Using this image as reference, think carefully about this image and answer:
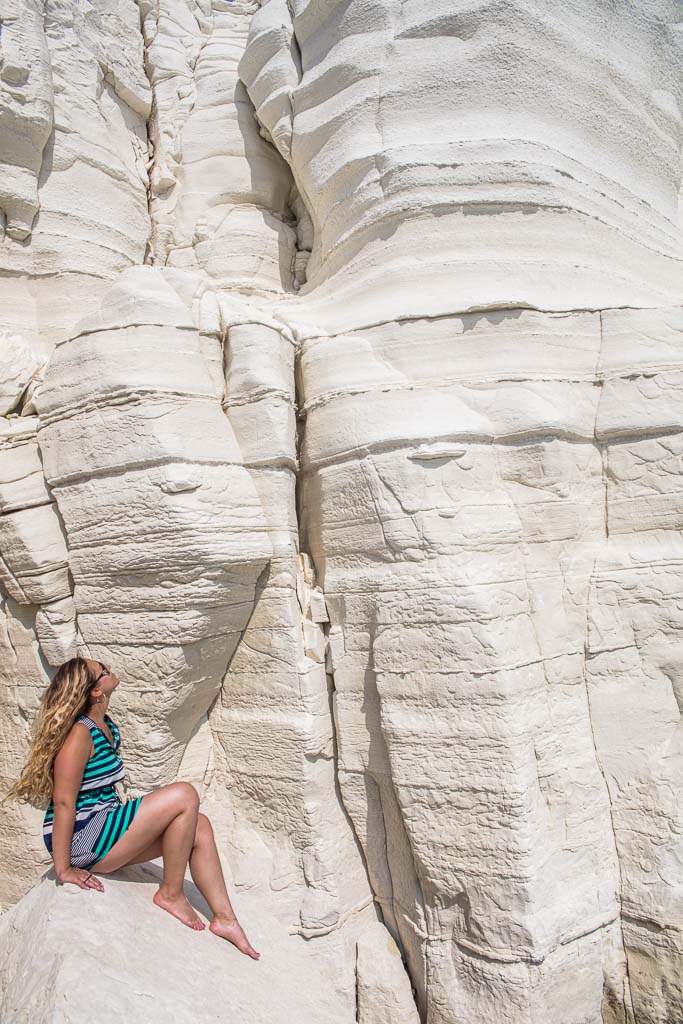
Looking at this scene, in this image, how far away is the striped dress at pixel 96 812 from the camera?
2.81 metres

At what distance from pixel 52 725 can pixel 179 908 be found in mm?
990

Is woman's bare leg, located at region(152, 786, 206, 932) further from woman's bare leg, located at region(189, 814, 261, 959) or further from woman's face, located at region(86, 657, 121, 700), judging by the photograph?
woman's face, located at region(86, 657, 121, 700)

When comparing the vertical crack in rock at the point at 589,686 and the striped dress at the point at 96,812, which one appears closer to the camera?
the striped dress at the point at 96,812

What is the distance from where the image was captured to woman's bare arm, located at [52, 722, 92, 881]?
8.83ft

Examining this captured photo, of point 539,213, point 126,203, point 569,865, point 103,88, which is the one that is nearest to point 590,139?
point 539,213

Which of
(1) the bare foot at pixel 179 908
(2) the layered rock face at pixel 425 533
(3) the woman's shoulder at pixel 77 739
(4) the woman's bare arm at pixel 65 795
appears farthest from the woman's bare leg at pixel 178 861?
(2) the layered rock face at pixel 425 533

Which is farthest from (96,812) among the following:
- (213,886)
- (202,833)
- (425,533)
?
(425,533)

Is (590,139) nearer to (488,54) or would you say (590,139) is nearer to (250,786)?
(488,54)

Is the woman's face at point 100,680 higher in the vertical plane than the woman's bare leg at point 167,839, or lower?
higher

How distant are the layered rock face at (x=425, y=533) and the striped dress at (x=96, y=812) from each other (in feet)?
3.18

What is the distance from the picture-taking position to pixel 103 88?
5.84m

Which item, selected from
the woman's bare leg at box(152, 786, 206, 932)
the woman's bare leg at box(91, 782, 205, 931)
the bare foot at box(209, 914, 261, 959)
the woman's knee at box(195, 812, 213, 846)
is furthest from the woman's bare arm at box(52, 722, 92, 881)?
the bare foot at box(209, 914, 261, 959)

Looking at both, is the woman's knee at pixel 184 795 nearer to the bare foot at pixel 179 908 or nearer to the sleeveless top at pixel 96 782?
the sleeveless top at pixel 96 782

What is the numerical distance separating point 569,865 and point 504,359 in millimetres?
2730
